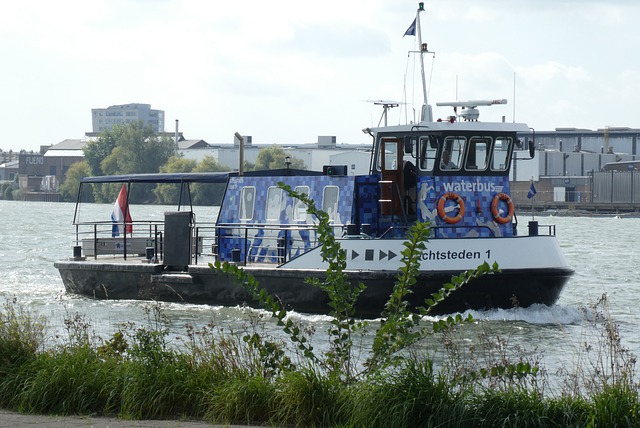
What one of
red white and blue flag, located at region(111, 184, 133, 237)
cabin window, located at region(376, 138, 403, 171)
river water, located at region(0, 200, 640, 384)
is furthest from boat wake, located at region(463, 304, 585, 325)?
red white and blue flag, located at region(111, 184, 133, 237)

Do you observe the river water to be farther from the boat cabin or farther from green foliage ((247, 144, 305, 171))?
green foliage ((247, 144, 305, 171))

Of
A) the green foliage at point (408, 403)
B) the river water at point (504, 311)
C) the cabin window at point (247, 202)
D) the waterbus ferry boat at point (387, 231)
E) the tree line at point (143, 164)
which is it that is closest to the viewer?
the green foliage at point (408, 403)

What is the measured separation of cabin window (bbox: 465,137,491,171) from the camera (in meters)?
20.7

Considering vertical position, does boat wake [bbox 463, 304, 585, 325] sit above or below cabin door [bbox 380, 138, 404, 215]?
below

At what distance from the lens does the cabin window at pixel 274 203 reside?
22297mm

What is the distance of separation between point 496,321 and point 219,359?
32.5ft

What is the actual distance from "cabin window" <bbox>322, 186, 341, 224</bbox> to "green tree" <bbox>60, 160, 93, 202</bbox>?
375 ft

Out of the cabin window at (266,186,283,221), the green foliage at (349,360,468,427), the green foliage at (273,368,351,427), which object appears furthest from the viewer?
the cabin window at (266,186,283,221)

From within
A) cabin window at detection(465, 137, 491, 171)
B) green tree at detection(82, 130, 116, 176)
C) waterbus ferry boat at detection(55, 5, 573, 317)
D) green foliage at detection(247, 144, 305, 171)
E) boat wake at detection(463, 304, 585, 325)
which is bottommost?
boat wake at detection(463, 304, 585, 325)

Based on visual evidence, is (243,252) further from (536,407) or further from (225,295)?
(536,407)

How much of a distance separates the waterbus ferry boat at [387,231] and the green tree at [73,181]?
112 m

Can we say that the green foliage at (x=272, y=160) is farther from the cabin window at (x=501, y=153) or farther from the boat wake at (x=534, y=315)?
the boat wake at (x=534, y=315)

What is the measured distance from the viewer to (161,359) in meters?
10.0

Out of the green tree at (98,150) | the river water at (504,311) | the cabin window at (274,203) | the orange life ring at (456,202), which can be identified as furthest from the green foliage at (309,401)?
the green tree at (98,150)
